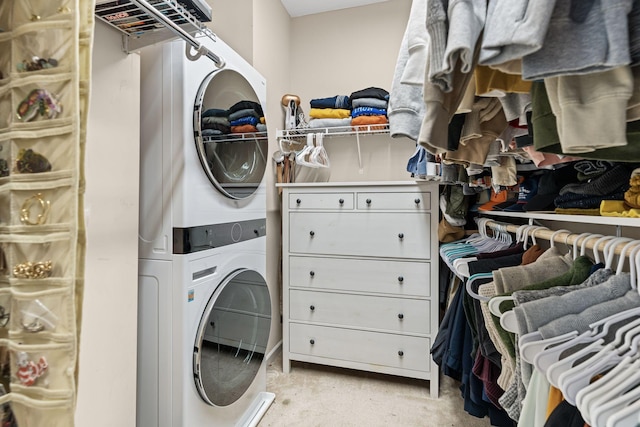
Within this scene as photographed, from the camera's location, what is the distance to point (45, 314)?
0.55 meters

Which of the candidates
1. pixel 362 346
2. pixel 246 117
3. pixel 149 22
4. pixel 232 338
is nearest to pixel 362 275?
pixel 362 346

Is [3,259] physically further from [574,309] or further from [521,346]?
[574,309]

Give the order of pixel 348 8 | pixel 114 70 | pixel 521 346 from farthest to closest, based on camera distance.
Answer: pixel 348 8
pixel 114 70
pixel 521 346

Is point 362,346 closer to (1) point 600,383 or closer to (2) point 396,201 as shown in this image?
(2) point 396,201

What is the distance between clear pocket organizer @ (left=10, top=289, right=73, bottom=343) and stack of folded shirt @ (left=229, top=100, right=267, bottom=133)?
995 mm

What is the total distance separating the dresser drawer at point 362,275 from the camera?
76.4 inches

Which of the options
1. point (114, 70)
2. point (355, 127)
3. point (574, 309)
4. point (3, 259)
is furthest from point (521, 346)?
point (355, 127)

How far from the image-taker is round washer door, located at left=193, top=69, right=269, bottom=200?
1.26 metres

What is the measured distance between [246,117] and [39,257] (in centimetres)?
109

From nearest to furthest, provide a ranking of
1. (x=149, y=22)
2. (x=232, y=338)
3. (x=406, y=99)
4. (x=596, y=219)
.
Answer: (x=406, y=99) → (x=596, y=219) → (x=149, y=22) → (x=232, y=338)

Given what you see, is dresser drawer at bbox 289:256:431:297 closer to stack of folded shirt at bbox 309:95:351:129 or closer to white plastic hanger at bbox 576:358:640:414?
stack of folded shirt at bbox 309:95:351:129

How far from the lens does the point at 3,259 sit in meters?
0.57

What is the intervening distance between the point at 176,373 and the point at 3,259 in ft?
2.59

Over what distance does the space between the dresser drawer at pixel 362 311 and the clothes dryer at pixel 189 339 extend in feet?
2.36
